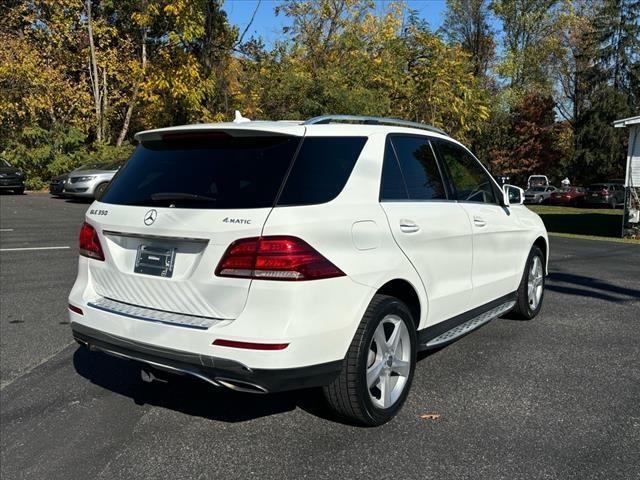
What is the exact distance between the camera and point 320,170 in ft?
10.5

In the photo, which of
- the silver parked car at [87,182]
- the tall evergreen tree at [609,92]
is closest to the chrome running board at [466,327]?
the silver parked car at [87,182]

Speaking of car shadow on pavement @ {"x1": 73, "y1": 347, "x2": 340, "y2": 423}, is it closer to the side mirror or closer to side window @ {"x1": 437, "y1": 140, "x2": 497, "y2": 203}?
side window @ {"x1": 437, "y1": 140, "x2": 497, "y2": 203}

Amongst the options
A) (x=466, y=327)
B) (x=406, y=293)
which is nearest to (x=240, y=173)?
(x=406, y=293)

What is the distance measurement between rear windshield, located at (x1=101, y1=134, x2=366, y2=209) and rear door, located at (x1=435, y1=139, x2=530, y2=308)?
126cm

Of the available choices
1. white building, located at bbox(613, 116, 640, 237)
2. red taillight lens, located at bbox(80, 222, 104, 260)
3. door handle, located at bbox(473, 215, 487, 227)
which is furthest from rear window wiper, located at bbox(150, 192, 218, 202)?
white building, located at bbox(613, 116, 640, 237)

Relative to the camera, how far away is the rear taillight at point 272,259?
9.39 ft

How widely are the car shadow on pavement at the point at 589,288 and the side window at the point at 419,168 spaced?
3782 millimetres

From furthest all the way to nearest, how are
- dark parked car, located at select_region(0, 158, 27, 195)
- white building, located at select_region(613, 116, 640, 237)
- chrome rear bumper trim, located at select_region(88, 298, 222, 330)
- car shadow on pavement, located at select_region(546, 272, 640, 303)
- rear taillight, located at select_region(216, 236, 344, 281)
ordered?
1. dark parked car, located at select_region(0, 158, 27, 195)
2. white building, located at select_region(613, 116, 640, 237)
3. car shadow on pavement, located at select_region(546, 272, 640, 303)
4. chrome rear bumper trim, located at select_region(88, 298, 222, 330)
5. rear taillight, located at select_region(216, 236, 344, 281)

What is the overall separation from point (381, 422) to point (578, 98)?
50.9 m

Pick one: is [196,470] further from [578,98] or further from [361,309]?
[578,98]

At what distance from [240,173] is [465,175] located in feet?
7.29

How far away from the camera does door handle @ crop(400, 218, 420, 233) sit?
3509 millimetres

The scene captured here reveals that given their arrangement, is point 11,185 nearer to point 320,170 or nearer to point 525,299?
point 525,299

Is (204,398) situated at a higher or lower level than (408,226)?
lower
